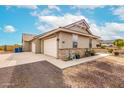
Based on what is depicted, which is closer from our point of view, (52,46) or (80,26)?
(52,46)

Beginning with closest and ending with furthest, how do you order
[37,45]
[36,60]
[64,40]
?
[36,60] < [64,40] < [37,45]

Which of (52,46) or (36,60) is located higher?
(52,46)

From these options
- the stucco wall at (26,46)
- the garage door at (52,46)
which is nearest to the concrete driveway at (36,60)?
the garage door at (52,46)

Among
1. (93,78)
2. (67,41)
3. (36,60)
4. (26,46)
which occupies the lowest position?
(93,78)

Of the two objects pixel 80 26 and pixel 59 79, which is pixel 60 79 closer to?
pixel 59 79

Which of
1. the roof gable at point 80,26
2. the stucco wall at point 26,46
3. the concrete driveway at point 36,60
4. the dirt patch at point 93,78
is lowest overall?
the dirt patch at point 93,78

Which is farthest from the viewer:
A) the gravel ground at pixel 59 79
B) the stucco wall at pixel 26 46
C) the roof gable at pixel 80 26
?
the stucco wall at pixel 26 46

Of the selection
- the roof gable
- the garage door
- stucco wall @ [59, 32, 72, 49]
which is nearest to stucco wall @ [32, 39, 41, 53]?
the garage door

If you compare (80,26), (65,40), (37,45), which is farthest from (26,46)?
(65,40)

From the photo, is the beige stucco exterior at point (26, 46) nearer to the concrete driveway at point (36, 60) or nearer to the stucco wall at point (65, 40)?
the concrete driveway at point (36, 60)
